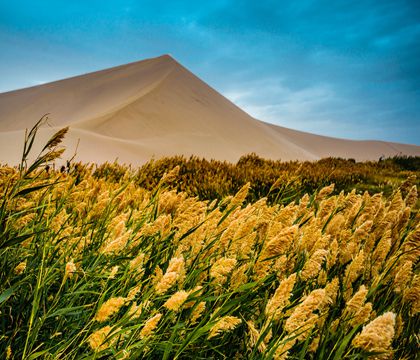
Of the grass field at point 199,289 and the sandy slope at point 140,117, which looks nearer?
the grass field at point 199,289

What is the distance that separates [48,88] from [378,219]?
85337 mm

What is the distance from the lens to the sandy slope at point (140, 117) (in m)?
29.8

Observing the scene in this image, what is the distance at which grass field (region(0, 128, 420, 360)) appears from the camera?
105 cm

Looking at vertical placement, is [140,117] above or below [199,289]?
above

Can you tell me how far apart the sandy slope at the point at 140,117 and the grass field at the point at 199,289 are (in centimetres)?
2132

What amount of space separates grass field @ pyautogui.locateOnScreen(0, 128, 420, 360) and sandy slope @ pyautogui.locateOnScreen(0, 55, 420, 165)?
21.3 m

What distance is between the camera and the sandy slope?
2975 centimetres

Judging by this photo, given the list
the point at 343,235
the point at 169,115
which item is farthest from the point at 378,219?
the point at 169,115

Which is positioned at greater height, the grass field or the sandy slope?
the sandy slope

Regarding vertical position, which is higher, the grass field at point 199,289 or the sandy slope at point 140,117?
the sandy slope at point 140,117

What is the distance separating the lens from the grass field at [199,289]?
3.46ft

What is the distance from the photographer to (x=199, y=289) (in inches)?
50.8

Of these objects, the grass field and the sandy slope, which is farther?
the sandy slope

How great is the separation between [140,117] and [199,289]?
158 feet
